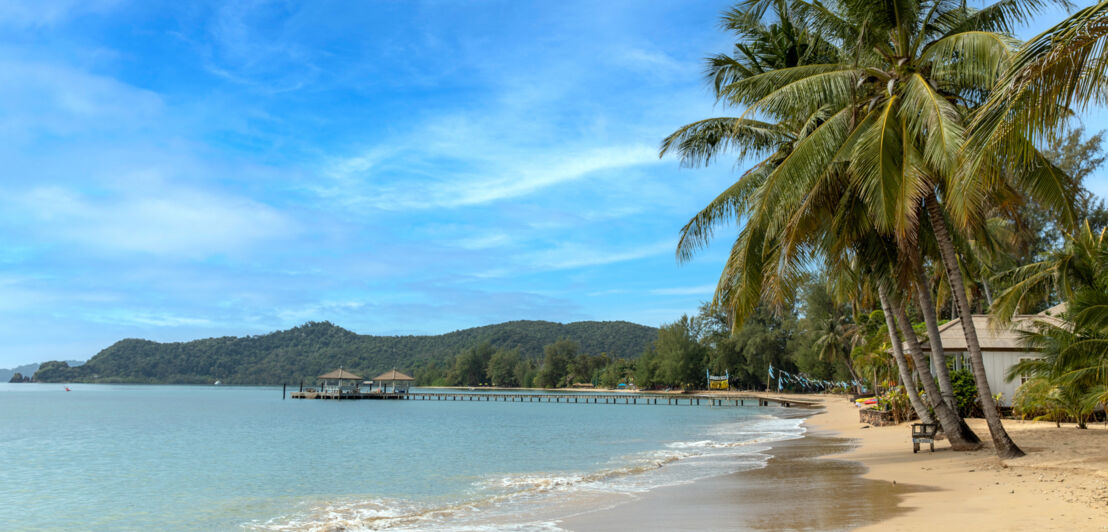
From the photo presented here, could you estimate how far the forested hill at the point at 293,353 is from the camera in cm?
16438

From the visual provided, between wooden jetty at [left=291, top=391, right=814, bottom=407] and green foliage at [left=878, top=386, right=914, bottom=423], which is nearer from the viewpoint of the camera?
green foliage at [left=878, top=386, right=914, bottom=423]

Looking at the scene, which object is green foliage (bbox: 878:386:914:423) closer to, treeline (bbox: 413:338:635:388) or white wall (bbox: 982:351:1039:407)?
white wall (bbox: 982:351:1039:407)

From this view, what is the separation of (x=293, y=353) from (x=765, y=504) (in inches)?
6867

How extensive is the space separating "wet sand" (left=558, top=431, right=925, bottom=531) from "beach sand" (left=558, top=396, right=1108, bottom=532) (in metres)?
0.01

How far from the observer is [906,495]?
9438 millimetres

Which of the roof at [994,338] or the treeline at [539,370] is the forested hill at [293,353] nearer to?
the treeline at [539,370]

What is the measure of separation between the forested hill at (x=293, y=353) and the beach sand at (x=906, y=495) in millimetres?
145091

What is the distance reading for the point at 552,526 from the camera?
9.23 m

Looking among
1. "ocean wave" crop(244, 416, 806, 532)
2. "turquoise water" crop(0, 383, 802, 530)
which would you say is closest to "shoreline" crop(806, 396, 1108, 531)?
"ocean wave" crop(244, 416, 806, 532)

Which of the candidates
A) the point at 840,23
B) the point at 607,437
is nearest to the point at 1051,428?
the point at 840,23

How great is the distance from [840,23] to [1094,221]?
103ft

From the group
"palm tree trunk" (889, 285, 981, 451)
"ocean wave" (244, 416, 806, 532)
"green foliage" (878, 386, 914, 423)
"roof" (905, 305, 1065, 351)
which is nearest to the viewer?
"ocean wave" (244, 416, 806, 532)

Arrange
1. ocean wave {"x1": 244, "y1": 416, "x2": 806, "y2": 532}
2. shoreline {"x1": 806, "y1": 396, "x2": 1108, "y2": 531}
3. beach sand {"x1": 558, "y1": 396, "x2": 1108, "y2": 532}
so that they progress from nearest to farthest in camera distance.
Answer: shoreline {"x1": 806, "y1": 396, "x2": 1108, "y2": 531}
beach sand {"x1": 558, "y1": 396, "x2": 1108, "y2": 532}
ocean wave {"x1": 244, "y1": 416, "x2": 806, "y2": 532}

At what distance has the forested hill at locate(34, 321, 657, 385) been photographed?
539 ft
